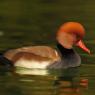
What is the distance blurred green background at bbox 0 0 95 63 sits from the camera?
15.9m

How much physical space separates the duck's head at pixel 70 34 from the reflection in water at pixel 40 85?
3.57ft

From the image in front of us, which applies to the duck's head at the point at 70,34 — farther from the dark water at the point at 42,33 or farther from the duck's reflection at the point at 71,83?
the duck's reflection at the point at 71,83

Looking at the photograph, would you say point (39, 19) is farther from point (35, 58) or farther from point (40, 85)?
point (40, 85)

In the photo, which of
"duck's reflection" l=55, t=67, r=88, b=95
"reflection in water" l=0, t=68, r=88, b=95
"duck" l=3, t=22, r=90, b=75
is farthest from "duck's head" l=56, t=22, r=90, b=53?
"reflection in water" l=0, t=68, r=88, b=95

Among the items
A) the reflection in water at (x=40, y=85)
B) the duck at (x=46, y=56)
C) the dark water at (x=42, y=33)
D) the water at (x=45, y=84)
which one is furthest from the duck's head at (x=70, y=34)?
the reflection in water at (x=40, y=85)

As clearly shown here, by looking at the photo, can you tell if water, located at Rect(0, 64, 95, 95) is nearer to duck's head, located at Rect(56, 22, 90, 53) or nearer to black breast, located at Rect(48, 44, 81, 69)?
black breast, located at Rect(48, 44, 81, 69)

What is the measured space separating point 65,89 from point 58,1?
1098cm

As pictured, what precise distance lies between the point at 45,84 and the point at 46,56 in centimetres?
136

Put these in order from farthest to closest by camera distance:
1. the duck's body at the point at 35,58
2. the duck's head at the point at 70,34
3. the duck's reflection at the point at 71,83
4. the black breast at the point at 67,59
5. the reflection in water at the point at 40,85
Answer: the duck's head at the point at 70,34 → the black breast at the point at 67,59 → the duck's body at the point at 35,58 → the duck's reflection at the point at 71,83 → the reflection in water at the point at 40,85

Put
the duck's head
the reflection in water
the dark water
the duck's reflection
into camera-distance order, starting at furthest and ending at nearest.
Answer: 1. the duck's head
2. the dark water
3. the duck's reflection
4. the reflection in water

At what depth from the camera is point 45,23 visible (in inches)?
734

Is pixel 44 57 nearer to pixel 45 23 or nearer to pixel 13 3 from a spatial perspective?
pixel 45 23

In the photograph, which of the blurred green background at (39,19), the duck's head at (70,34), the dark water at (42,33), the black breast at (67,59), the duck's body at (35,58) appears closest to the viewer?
the dark water at (42,33)

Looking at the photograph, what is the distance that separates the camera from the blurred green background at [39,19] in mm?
15938
